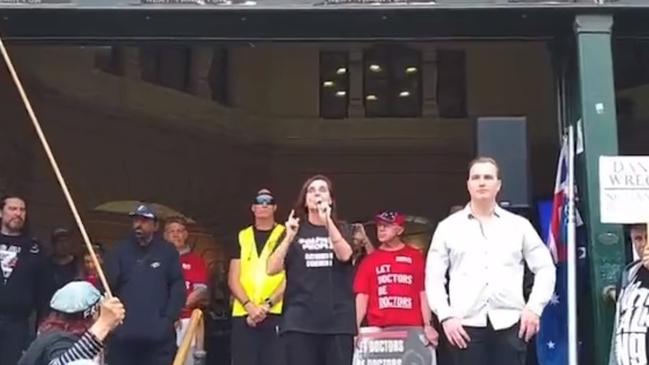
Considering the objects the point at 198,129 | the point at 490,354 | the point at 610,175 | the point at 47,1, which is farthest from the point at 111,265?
the point at 198,129

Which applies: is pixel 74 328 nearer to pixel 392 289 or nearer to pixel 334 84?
pixel 392 289

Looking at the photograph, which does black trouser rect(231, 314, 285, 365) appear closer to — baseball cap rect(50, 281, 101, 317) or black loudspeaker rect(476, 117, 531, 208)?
black loudspeaker rect(476, 117, 531, 208)

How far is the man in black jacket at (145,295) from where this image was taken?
7.79 m

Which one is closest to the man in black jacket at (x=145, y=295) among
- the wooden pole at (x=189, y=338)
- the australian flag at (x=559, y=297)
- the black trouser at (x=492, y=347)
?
the wooden pole at (x=189, y=338)

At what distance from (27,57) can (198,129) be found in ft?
13.5

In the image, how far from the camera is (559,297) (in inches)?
308

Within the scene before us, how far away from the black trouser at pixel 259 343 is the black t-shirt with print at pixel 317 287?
1.01 m

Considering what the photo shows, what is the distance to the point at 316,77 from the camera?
18.6m

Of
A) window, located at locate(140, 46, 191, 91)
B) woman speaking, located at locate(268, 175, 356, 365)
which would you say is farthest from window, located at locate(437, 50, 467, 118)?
woman speaking, located at locate(268, 175, 356, 365)

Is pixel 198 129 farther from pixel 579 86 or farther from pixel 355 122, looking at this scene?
pixel 579 86

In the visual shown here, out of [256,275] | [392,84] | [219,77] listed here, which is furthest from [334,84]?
A: [256,275]

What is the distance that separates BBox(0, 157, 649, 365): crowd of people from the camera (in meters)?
6.30

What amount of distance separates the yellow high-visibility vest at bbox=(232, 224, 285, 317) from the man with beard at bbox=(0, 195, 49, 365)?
1694mm

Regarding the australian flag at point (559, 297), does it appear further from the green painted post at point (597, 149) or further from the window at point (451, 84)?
the window at point (451, 84)
